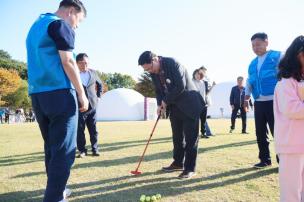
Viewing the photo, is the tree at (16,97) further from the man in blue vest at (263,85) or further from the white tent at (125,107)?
the man in blue vest at (263,85)

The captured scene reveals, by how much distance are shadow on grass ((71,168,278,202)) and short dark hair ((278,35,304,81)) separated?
214 centimetres

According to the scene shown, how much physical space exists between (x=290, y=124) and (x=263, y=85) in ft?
9.81

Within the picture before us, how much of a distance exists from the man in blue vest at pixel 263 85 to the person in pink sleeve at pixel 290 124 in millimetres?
2796

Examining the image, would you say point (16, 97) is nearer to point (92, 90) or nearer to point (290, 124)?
point (92, 90)

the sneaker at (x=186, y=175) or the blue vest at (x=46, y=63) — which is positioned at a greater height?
the blue vest at (x=46, y=63)

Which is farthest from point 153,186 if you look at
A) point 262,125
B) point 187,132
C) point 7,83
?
point 7,83

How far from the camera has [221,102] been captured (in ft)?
190

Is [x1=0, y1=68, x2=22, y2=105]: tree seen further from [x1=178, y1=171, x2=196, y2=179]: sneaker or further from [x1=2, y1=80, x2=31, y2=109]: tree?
[x1=178, y1=171, x2=196, y2=179]: sneaker

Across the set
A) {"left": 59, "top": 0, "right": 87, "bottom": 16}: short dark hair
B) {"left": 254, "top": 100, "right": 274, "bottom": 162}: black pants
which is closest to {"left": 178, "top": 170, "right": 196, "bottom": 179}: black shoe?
{"left": 254, "top": 100, "right": 274, "bottom": 162}: black pants

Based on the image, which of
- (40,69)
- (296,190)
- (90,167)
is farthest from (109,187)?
(296,190)

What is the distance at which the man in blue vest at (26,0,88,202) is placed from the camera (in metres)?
3.47

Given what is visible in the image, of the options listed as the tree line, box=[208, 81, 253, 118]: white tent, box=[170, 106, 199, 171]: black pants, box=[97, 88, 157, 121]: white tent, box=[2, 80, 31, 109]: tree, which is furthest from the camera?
box=[2, 80, 31, 109]: tree

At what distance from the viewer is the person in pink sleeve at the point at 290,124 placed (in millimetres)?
3158

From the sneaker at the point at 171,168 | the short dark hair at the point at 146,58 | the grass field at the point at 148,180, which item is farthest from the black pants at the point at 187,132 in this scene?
the short dark hair at the point at 146,58
